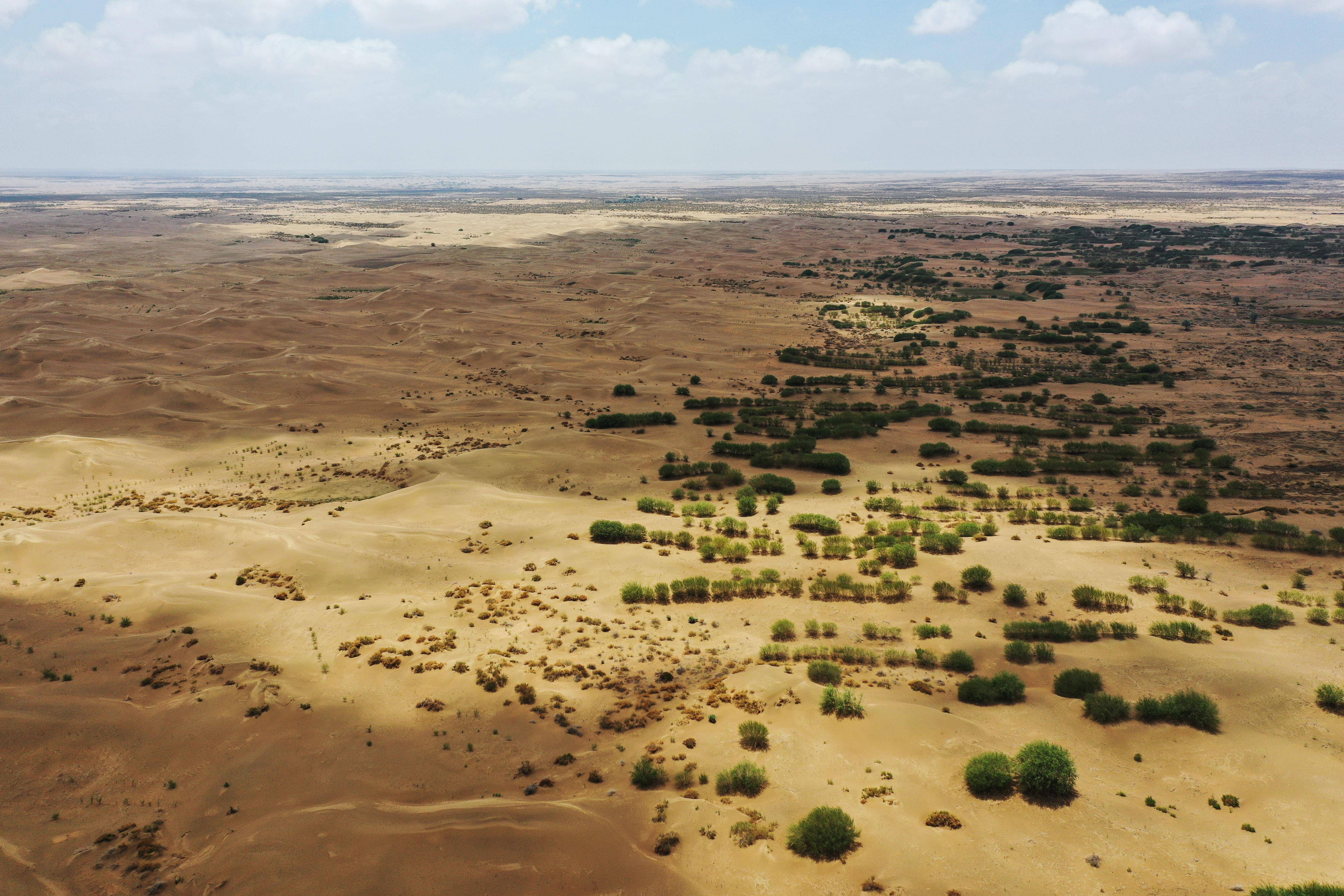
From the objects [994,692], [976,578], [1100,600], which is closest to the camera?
[994,692]

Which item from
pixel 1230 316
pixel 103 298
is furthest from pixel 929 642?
pixel 103 298

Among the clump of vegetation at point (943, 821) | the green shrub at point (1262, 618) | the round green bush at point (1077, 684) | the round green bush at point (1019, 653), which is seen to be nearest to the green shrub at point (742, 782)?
the clump of vegetation at point (943, 821)

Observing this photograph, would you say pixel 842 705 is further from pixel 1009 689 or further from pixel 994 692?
pixel 1009 689

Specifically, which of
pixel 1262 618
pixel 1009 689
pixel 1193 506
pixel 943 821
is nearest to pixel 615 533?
pixel 1009 689

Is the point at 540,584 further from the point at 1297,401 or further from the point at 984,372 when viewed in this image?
the point at 1297,401

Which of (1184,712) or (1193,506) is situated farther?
(1193,506)

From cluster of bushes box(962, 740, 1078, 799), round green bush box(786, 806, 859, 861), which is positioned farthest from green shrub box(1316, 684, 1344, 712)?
round green bush box(786, 806, 859, 861)
